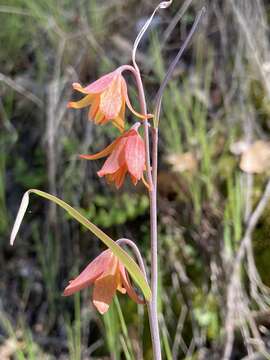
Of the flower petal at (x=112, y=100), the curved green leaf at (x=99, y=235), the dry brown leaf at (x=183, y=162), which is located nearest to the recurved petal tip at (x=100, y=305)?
the curved green leaf at (x=99, y=235)

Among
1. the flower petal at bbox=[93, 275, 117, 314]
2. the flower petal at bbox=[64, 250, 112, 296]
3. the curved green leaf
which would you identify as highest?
the curved green leaf

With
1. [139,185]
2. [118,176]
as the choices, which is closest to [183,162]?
[139,185]

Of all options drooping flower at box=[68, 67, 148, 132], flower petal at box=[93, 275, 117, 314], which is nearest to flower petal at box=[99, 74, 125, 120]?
drooping flower at box=[68, 67, 148, 132]

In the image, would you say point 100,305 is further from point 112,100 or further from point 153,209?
point 112,100

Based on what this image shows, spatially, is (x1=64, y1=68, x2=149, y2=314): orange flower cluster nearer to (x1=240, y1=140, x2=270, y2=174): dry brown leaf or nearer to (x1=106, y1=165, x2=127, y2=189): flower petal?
(x1=106, y1=165, x2=127, y2=189): flower petal

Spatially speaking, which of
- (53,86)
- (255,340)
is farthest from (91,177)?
(255,340)

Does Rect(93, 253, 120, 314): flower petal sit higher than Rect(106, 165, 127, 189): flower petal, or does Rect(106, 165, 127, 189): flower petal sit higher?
Rect(106, 165, 127, 189): flower petal

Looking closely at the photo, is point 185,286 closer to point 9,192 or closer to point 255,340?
point 255,340

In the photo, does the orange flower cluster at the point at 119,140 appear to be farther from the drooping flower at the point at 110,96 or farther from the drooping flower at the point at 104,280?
the drooping flower at the point at 104,280
